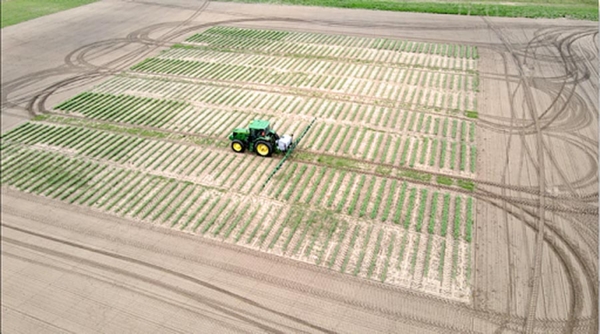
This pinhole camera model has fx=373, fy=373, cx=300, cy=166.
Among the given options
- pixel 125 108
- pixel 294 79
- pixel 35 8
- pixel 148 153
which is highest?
pixel 35 8

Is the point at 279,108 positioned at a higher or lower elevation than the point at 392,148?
higher

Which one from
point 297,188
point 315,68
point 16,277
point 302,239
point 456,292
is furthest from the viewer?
point 315,68

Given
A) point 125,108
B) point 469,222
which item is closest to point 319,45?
point 125,108

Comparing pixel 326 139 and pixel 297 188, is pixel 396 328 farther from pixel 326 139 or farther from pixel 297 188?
pixel 326 139

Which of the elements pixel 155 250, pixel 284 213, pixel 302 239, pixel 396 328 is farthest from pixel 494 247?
pixel 155 250

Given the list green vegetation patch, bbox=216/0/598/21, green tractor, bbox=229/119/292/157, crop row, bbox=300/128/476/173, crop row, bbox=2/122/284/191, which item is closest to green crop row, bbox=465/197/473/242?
crop row, bbox=300/128/476/173

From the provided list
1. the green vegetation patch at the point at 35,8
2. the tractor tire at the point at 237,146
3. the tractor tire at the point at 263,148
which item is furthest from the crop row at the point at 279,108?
the green vegetation patch at the point at 35,8

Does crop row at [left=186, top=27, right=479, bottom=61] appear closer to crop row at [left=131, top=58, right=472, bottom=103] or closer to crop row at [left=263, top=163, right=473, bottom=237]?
crop row at [left=131, top=58, right=472, bottom=103]

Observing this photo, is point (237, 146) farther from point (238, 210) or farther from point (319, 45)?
point (319, 45)
